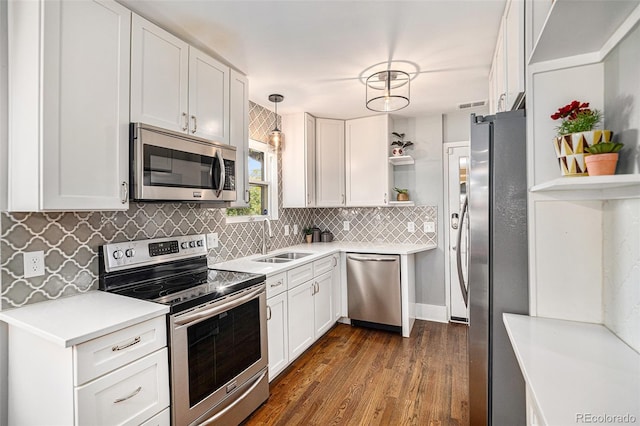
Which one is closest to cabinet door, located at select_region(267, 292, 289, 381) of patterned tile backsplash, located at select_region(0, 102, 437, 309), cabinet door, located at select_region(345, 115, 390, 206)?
patterned tile backsplash, located at select_region(0, 102, 437, 309)

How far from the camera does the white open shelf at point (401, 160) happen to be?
3705 millimetres

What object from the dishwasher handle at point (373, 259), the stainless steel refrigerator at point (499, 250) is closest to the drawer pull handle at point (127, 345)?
the stainless steel refrigerator at point (499, 250)

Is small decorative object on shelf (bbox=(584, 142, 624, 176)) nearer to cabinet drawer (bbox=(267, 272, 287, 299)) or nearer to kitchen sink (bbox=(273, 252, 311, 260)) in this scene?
cabinet drawer (bbox=(267, 272, 287, 299))

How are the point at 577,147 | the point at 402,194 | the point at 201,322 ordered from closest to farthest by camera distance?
1. the point at 577,147
2. the point at 201,322
3. the point at 402,194

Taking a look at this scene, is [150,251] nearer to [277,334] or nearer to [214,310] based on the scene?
[214,310]

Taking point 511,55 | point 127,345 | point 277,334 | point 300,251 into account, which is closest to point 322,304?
point 300,251

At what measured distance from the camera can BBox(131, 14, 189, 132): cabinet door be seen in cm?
175

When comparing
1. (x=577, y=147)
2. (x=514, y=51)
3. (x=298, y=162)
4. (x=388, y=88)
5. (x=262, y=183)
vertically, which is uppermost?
(x=388, y=88)

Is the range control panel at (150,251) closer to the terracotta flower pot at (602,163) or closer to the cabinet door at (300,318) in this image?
the cabinet door at (300,318)

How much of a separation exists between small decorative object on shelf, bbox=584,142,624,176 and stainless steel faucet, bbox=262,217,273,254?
263cm

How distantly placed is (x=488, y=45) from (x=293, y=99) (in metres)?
1.76

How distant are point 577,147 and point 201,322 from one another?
179 centimetres

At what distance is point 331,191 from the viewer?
3945mm

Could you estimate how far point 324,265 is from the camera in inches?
129
